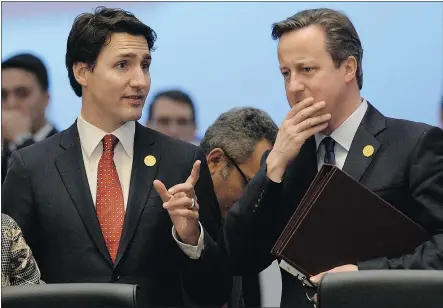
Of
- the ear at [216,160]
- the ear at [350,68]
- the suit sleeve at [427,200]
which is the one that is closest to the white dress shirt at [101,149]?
the ear at [216,160]

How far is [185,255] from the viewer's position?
10.1ft

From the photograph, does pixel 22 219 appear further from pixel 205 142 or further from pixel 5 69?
pixel 5 69

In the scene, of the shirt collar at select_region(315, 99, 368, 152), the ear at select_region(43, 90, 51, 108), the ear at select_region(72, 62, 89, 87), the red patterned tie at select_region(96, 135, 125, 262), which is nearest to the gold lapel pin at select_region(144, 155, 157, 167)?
the red patterned tie at select_region(96, 135, 125, 262)

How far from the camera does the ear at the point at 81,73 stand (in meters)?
3.28

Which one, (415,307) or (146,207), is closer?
(415,307)

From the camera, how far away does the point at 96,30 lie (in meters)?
3.23

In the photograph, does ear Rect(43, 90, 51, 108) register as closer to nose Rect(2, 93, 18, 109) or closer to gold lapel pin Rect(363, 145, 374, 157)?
nose Rect(2, 93, 18, 109)

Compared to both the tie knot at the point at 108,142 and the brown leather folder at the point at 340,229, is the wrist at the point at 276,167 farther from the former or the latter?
the tie knot at the point at 108,142

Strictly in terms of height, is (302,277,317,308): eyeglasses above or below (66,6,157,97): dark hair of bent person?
below

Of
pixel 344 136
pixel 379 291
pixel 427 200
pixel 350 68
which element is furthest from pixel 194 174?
pixel 379 291

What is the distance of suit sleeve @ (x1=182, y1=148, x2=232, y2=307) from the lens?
3.09m

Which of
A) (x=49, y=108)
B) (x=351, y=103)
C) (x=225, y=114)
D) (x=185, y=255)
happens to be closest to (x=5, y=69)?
(x=49, y=108)

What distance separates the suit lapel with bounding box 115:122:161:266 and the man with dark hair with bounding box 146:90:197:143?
1.15m

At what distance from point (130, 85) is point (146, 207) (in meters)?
0.40
